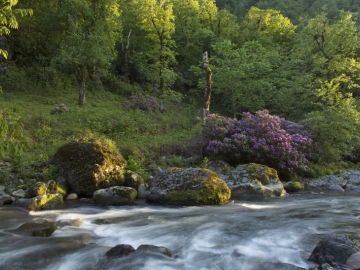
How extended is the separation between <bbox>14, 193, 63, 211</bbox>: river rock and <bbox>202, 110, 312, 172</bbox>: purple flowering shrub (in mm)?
7952

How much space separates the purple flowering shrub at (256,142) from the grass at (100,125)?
161 cm

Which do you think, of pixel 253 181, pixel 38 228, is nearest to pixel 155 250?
pixel 38 228

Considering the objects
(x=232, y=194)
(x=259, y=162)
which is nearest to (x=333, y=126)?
(x=259, y=162)

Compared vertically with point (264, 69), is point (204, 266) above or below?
below

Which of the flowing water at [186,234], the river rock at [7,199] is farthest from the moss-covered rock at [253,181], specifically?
the river rock at [7,199]

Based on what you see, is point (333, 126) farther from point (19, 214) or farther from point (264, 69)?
point (19, 214)

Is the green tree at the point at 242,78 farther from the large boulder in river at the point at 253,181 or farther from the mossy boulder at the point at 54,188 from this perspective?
the mossy boulder at the point at 54,188

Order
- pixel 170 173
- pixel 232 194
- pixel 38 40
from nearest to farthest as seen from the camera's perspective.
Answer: pixel 170 173, pixel 232 194, pixel 38 40

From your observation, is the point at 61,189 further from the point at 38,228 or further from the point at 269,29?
the point at 269,29

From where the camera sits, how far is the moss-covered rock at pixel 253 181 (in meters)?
14.0

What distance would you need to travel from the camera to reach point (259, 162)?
17297mm

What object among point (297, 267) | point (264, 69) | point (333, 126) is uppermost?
point (264, 69)

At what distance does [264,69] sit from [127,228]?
940 inches

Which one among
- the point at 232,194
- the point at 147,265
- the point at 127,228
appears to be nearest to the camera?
the point at 147,265
